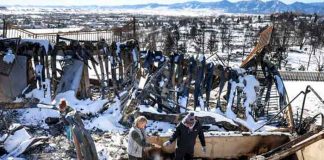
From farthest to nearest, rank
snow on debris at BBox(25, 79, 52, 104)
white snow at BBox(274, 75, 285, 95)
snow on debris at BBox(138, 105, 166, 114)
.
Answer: white snow at BBox(274, 75, 285, 95) < snow on debris at BBox(25, 79, 52, 104) < snow on debris at BBox(138, 105, 166, 114)

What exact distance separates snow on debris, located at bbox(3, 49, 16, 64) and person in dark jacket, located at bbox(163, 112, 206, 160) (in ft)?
24.2

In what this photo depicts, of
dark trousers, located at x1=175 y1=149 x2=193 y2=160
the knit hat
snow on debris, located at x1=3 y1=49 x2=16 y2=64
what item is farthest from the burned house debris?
the knit hat

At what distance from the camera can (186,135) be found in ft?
26.1

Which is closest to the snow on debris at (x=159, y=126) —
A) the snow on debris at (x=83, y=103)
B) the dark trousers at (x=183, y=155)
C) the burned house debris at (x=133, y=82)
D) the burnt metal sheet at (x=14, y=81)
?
the burned house debris at (x=133, y=82)

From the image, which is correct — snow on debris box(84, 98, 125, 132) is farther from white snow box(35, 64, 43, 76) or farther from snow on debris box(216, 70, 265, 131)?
snow on debris box(216, 70, 265, 131)

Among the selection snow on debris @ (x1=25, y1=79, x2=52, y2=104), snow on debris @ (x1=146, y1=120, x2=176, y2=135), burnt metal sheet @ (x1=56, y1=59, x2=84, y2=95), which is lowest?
snow on debris @ (x1=146, y1=120, x2=176, y2=135)

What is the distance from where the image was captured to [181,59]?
1436 centimetres

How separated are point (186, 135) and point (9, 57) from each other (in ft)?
25.0

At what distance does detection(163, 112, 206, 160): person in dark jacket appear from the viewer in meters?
7.85

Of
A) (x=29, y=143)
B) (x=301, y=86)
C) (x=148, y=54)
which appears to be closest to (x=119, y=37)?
(x=148, y=54)

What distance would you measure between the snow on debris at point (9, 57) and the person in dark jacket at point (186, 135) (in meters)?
7.39

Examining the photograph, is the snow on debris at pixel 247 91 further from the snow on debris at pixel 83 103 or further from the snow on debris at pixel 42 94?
the snow on debris at pixel 42 94

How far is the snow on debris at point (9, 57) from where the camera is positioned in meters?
13.5

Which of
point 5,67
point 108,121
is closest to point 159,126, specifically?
point 108,121
